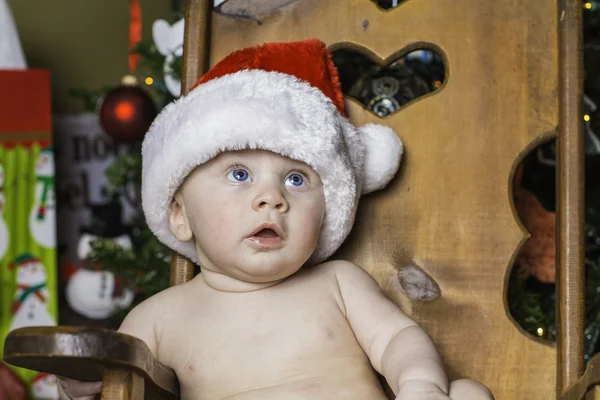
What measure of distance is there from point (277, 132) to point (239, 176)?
0.06 meters

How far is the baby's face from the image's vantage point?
0.86 m

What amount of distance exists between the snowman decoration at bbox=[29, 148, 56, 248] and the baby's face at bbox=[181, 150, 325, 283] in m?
0.87

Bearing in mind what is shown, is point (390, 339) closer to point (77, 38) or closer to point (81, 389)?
point (81, 389)

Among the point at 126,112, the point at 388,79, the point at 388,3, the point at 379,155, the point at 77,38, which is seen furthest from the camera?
the point at 77,38

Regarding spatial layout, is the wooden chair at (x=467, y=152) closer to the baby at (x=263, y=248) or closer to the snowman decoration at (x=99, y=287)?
A: the baby at (x=263, y=248)

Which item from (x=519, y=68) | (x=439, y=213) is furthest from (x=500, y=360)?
(x=519, y=68)

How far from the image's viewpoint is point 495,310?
102 centimetres

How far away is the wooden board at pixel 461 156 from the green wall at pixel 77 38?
3.86 ft

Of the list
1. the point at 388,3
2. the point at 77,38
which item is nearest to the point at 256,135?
the point at 388,3

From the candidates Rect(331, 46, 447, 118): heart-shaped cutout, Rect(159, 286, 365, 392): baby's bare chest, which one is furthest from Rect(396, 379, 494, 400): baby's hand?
Rect(331, 46, 447, 118): heart-shaped cutout

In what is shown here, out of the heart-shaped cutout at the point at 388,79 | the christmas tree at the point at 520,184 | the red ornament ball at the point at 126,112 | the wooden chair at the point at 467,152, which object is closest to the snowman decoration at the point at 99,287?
the christmas tree at the point at 520,184

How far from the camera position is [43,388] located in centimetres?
171

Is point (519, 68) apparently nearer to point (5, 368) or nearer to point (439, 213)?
point (439, 213)

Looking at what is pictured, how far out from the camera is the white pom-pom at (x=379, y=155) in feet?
3.27
